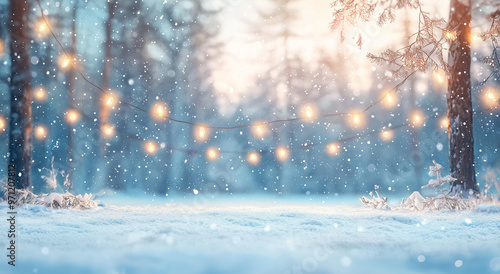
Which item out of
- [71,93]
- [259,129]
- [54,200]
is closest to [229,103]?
[71,93]

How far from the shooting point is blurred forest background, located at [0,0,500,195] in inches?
527

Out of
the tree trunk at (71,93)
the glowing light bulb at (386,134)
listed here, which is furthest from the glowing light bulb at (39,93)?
the glowing light bulb at (386,134)

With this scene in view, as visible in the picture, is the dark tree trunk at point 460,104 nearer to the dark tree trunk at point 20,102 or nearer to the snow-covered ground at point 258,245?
the snow-covered ground at point 258,245

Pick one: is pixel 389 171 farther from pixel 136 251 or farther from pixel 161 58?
pixel 136 251

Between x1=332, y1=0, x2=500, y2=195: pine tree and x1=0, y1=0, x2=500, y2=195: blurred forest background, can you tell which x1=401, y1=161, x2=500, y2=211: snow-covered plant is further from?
x1=0, y1=0, x2=500, y2=195: blurred forest background

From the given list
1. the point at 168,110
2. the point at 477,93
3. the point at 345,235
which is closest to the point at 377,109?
the point at 477,93

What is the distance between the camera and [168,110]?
14.1 m

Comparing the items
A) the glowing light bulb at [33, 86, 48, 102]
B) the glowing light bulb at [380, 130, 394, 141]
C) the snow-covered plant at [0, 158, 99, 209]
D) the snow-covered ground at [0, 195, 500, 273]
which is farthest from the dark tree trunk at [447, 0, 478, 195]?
the glowing light bulb at [33, 86, 48, 102]

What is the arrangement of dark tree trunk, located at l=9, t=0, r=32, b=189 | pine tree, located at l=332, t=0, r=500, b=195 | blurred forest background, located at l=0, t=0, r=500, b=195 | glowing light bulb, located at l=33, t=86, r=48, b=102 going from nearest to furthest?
pine tree, located at l=332, t=0, r=500, b=195
dark tree trunk, located at l=9, t=0, r=32, b=189
glowing light bulb, located at l=33, t=86, r=48, b=102
blurred forest background, located at l=0, t=0, r=500, b=195

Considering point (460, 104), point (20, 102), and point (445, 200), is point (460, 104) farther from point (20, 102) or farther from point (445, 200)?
point (20, 102)

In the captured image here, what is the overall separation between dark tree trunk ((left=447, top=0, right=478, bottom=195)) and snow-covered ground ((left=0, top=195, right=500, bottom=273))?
1.60 m

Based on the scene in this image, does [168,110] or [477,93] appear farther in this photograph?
[168,110]

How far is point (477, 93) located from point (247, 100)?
7698 millimetres

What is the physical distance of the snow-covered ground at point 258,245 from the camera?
288cm
